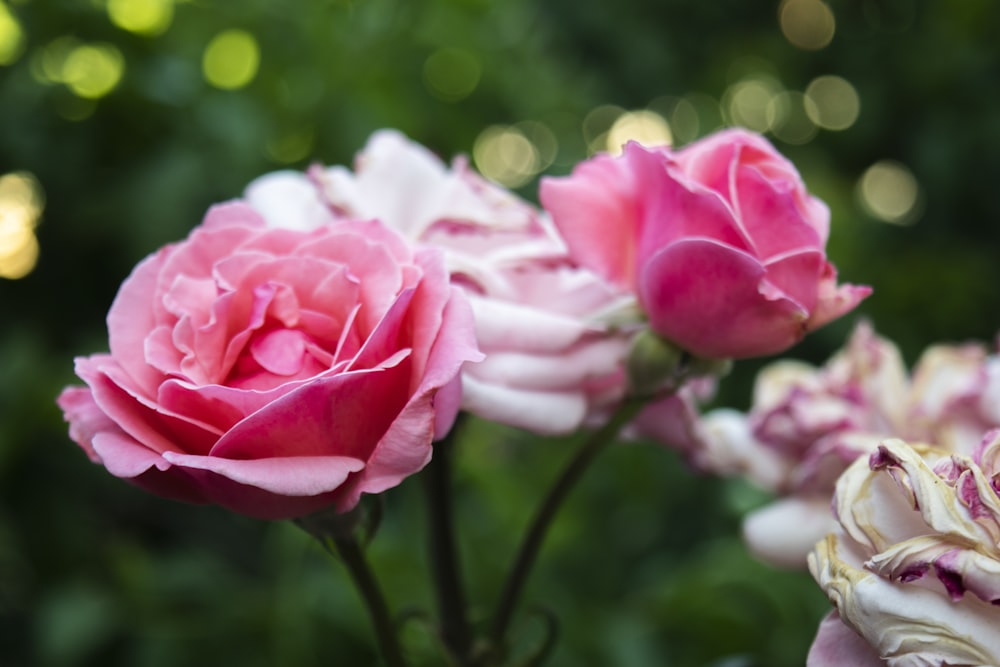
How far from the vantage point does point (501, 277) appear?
0.28 metres

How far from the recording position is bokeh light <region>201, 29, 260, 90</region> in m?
0.70

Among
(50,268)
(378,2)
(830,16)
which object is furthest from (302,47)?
(830,16)

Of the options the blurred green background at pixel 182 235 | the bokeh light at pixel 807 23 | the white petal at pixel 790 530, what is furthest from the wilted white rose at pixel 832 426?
the bokeh light at pixel 807 23

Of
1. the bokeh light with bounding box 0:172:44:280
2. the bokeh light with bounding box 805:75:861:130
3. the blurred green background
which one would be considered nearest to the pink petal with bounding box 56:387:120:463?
the blurred green background

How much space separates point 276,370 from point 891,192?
1.34 meters

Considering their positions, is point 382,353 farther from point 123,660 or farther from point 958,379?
point 123,660

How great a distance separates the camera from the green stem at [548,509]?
0.29 metres

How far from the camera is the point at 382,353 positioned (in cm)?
22

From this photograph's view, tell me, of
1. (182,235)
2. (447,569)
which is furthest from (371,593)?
(182,235)

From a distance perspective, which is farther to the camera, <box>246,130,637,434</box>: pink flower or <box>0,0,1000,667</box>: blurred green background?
<box>0,0,1000,667</box>: blurred green background

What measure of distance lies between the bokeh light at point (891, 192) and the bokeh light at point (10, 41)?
104 centimetres

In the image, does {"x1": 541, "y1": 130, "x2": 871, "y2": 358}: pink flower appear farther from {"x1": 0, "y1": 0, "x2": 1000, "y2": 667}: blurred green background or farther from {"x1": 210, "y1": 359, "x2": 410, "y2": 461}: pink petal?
{"x1": 0, "y1": 0, "x2": 1000, "y2": 667}: blurred green background

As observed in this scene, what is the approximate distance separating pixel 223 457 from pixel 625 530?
1.93ft

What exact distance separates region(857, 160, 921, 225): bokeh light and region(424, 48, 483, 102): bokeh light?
2.44 feet
